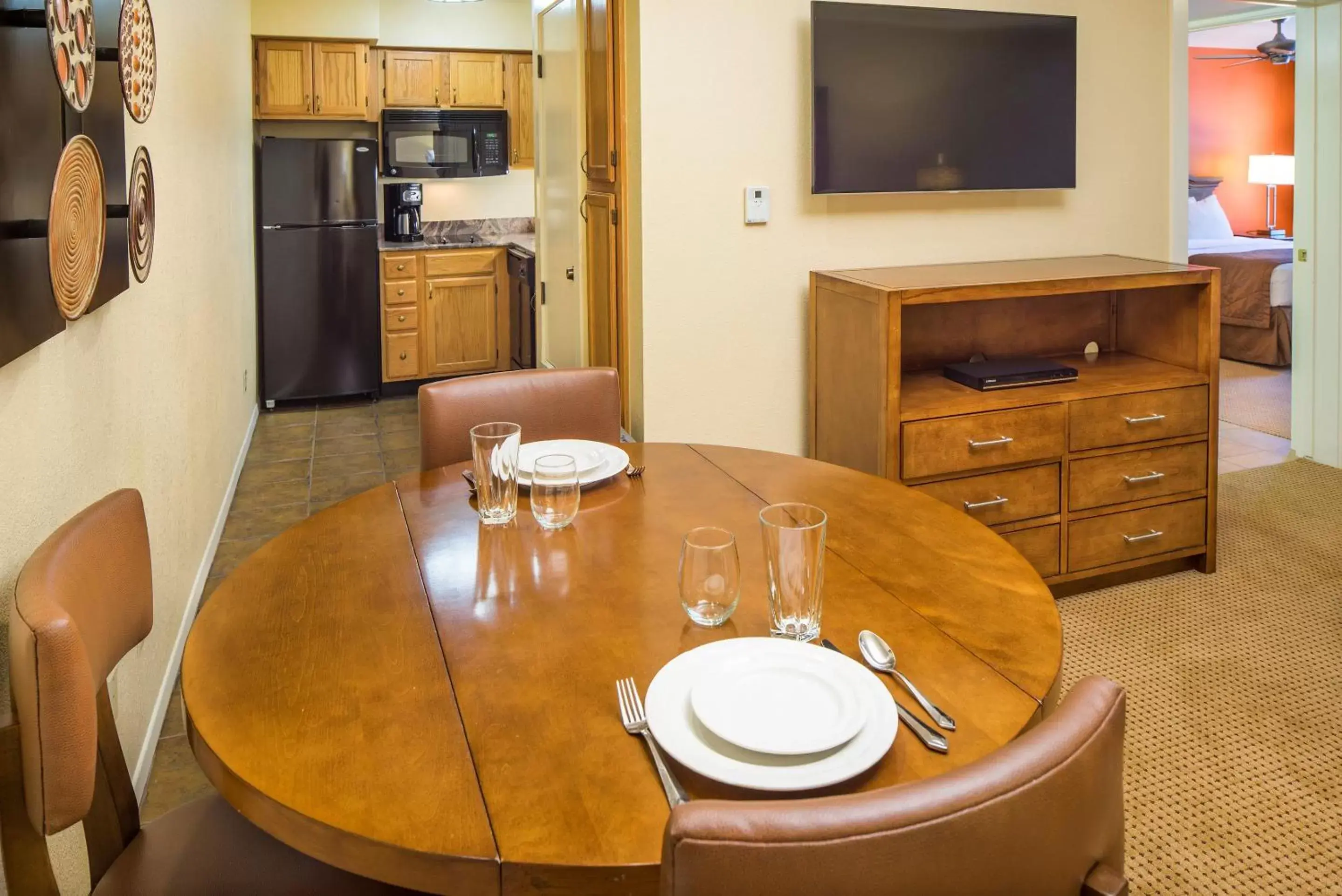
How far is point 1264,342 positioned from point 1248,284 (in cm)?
37

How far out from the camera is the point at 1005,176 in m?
3.54

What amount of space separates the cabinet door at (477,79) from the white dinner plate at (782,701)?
242 inches

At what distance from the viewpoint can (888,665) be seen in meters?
1.16

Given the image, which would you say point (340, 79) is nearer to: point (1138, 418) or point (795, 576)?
point (1138, 418)

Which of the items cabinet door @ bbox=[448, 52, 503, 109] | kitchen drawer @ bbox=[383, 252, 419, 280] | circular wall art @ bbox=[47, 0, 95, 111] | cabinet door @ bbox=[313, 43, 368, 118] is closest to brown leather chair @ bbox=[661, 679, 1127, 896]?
circular wall art @ bbox=[47, 0, 95, 111]

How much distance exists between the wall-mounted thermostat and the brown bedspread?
13.5 ft

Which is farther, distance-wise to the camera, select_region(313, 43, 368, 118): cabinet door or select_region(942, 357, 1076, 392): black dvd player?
A: select_region(313, 43, 368, 118): cabinet door

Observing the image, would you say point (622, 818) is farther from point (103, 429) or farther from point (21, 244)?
point (103, 429)

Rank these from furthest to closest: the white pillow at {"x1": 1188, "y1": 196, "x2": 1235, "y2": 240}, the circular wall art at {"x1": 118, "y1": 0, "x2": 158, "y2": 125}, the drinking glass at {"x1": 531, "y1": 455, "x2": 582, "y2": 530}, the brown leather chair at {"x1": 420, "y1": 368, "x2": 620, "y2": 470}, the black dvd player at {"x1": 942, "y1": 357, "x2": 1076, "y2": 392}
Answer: the white pillow at {"x1": 1188, "y1": 196, "x2": 1235, "y2": 240}, the black dvd player at {"x1": 942, "y1": 357, "x2": 1076, "y2": 392}, the circular wall art at {"x1": 118, "y1": 0, "x2": 158, "y2": 125}, the brown leather chair at {"x1": 420, "y1": 368, "x2": 620, "y2": 470}, the drinking glass at {"x1": 531, "y1": 455, "x2": 582, "y2": 530}

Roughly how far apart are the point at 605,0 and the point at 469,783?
2.98m

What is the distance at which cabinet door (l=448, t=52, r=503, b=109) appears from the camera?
661 cm

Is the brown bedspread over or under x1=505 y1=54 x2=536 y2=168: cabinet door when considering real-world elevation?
under

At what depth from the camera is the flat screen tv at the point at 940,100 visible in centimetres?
324

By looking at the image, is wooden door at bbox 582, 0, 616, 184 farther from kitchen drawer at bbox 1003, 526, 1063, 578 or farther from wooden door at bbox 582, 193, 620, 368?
kitchen drawer at bbox 1003, 526, 1063, 578
